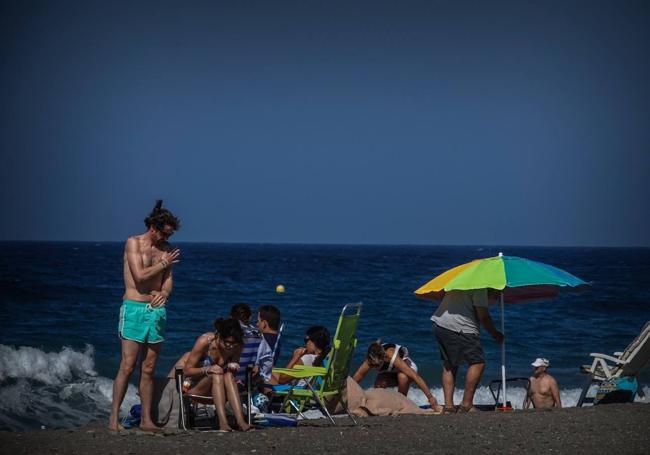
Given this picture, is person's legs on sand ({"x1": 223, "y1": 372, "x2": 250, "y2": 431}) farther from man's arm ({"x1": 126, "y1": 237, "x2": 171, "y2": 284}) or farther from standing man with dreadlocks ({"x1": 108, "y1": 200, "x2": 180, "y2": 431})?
man's arm ({"x1": 126, "y1": 237, "x2": 171, "y2": 284})

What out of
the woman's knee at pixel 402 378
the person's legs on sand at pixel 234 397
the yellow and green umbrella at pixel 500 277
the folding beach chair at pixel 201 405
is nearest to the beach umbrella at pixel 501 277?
the yellow and green umbrella at pixel 500 277

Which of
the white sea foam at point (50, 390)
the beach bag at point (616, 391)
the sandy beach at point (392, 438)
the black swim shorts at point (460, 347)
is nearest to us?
the sandy beach at point (392, 438)

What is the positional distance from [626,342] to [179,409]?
16.6 metres

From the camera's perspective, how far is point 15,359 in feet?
56.0

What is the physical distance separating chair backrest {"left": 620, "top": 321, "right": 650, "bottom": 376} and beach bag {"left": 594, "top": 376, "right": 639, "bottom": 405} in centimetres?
9

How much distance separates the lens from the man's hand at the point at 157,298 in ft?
23.5

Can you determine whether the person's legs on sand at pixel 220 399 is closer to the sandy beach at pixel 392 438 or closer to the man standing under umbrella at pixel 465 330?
the sandy beach at pixel 392 438

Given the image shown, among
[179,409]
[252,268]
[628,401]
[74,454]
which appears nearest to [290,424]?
[179,409]

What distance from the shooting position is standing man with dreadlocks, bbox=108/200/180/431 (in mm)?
7129

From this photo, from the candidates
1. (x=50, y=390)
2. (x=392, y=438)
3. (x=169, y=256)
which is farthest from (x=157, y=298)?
(x=50, y=390)

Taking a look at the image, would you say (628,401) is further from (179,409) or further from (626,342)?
(626,342)

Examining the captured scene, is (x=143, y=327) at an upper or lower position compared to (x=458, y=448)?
upper

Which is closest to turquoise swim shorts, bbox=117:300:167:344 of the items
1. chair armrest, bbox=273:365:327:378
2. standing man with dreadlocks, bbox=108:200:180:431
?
standing man with dreadlocks, bbox=108:200:180:431

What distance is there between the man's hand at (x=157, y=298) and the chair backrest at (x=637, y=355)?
4805 mm
